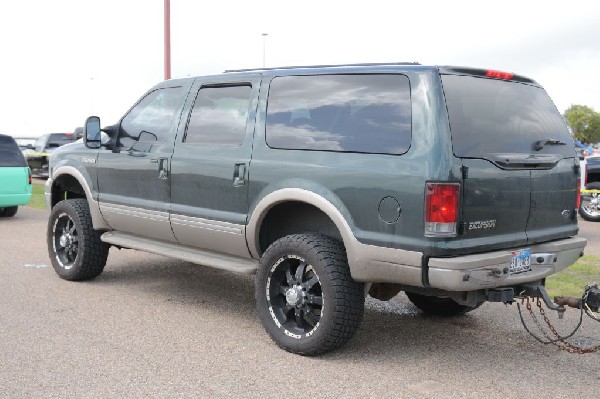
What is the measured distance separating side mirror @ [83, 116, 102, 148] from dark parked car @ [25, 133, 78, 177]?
1931 cm

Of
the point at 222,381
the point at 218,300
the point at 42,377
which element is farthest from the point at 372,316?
the point at 42,377

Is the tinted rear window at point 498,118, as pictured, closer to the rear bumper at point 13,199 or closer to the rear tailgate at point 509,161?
the rear tailgate at point 509,161

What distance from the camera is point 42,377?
4.23 m

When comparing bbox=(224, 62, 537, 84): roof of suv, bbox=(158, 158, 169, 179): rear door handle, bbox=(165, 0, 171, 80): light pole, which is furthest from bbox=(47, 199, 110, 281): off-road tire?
bbox=(165, 0, 171, 80): light pole

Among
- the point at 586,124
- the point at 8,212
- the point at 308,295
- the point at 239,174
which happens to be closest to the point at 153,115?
the point at 239,174

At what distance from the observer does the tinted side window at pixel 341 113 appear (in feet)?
14.6

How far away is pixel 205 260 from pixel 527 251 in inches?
97.5

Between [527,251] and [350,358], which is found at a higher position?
[527,251]

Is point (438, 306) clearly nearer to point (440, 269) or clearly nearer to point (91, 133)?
point (440, 269)

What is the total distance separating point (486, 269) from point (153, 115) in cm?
340

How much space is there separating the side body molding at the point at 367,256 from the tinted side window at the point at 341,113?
0.37 m

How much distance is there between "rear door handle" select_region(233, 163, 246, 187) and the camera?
520cm

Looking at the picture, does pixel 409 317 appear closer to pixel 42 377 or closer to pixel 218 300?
pixel 218 300

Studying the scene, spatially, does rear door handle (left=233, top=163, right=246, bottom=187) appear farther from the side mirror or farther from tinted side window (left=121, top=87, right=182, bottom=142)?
the side mirror
